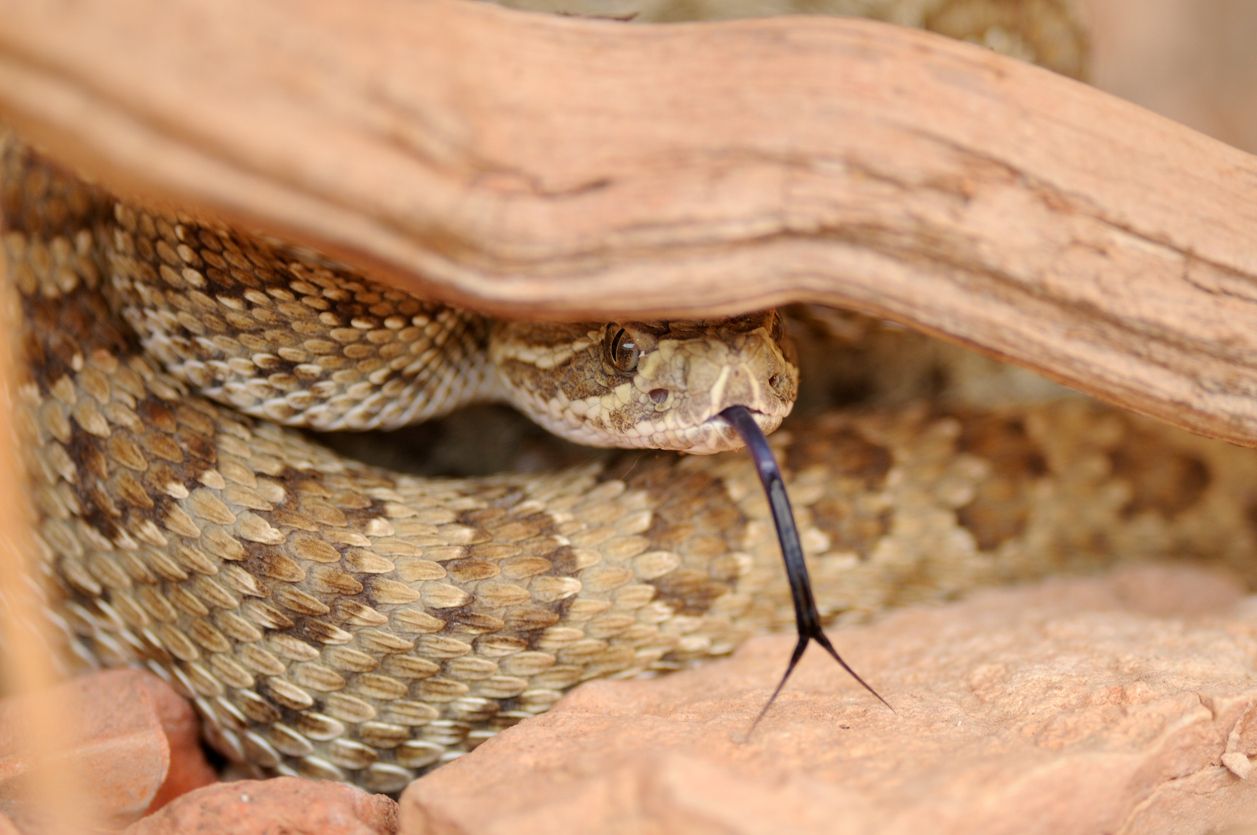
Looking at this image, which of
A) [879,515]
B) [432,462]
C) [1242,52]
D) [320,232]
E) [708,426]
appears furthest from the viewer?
[1242,52]

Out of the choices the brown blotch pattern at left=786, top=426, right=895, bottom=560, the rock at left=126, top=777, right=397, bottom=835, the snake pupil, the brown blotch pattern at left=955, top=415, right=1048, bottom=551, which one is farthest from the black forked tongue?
the brown blotch pattern at left=955, top=415, right=1048, bottom=551

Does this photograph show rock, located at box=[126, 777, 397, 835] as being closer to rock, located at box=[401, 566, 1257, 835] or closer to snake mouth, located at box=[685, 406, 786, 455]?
rock, located at box=[401, 566, 1257, 835]

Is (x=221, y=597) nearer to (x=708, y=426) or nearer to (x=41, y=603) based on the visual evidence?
(x=41, y=603)

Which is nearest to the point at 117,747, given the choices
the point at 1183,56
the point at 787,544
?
the point at 787,544

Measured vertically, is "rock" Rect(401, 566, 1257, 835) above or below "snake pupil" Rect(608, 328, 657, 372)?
below

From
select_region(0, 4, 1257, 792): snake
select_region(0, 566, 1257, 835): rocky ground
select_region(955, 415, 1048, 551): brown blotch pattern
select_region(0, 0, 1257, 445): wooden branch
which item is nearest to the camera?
select_region(0, 0, 1257, 445): wooden branch

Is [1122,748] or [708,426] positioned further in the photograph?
[708,426]

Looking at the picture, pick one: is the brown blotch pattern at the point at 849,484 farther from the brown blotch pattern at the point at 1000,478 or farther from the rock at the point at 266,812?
the rock at the point at 266,812

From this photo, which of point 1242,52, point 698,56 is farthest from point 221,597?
point 1242,52
